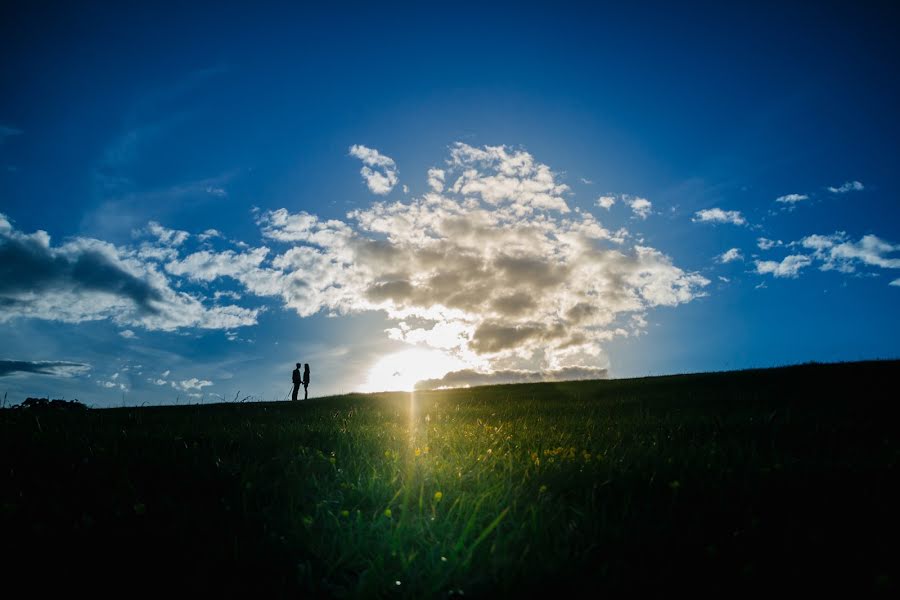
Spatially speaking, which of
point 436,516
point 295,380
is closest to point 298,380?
point 295,380

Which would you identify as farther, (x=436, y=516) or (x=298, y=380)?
(x=298, y=380)

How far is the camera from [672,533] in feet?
10.9

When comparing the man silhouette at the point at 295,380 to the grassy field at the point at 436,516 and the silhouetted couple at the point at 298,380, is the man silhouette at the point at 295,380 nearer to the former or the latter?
the silhouetted couple at the point at 298,380

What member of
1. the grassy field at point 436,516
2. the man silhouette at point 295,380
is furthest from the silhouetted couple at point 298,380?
the grassy field at point 436,516

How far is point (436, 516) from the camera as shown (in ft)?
12.5

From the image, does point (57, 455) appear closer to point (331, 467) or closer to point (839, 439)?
point (331, 467)

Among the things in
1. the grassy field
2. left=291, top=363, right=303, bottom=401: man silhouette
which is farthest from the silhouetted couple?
the grassy field

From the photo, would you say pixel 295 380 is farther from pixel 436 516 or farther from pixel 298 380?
pixel 436 516

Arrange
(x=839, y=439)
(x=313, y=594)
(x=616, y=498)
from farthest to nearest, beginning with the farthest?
(x=839, y=439)
(x=616, y=498)
(x=313, y=594)

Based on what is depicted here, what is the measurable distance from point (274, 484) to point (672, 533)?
3224mm

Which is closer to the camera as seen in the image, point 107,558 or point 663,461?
point 107,558

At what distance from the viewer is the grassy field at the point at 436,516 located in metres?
2.88

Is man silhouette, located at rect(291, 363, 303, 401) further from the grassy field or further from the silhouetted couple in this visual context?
the grassy field

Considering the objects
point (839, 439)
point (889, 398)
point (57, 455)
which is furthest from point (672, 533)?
point (889, 398)
